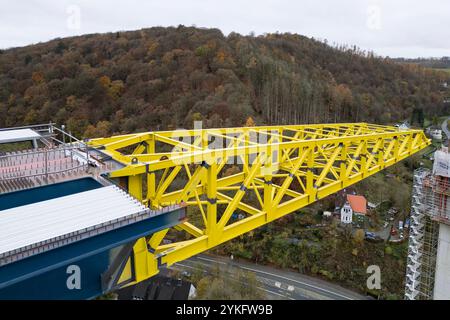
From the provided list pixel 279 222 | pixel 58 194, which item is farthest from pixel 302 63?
pixel 58 194

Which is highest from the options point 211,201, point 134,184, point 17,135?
point 17,135

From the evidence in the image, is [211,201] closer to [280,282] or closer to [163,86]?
[280,282]

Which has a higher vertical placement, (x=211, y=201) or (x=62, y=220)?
(x=62, y=220)

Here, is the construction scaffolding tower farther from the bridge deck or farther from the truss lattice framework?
the bridge deck

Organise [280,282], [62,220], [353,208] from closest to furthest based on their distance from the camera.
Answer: [62,220]
[280,282]
[353,208]

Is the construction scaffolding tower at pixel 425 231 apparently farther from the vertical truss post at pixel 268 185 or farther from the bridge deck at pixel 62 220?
the bridge deck at pixel 62 220

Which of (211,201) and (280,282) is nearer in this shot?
(211,201)

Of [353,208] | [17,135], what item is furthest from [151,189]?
[353,208]
